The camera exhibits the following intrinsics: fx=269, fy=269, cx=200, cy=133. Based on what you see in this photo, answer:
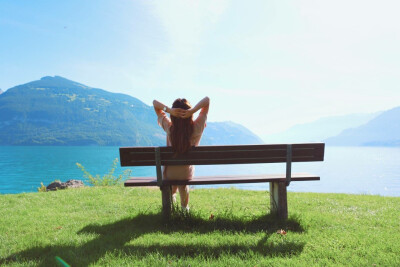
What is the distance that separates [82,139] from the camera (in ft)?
648

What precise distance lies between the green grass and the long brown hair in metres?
1.06

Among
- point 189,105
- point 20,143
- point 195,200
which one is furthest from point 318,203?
point 20,143

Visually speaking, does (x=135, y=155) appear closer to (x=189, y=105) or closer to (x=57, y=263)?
(x=189, y=105)

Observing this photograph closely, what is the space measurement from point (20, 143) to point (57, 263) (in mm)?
232862

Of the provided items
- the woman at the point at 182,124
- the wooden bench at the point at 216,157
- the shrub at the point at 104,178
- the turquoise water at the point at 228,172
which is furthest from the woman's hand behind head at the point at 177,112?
the shrub at the point at 104,178

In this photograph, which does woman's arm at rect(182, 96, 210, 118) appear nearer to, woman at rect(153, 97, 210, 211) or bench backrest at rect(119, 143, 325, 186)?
woman at rect(153, 97, 210, 211)

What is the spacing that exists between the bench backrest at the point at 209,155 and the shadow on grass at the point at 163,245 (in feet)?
2.31

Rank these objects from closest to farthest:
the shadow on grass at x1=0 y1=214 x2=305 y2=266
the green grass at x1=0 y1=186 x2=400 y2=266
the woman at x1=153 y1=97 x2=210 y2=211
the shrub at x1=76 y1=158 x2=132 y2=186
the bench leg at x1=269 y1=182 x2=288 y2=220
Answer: the green grass at x1=0 y1=186 x2=400 y2=266 → the shadow on grass at x1=0 y1=214 x2=305 y2=266 → the woman at x1=153 y1=97 x2=210 y2=211 → the bench leg at x1=269 y1=182 x2=288 y2=220 → the shrub at x1=76 y1=158 x2=132 y2=186

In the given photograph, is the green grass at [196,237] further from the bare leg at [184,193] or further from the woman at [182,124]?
the woman at [182,124]

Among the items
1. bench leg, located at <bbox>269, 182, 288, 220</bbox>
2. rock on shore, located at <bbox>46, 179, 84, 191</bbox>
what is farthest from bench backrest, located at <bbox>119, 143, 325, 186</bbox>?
rock on shore, located at <bbox>46, 179, 84, 191</bbox>

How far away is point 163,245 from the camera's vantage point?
319 cm

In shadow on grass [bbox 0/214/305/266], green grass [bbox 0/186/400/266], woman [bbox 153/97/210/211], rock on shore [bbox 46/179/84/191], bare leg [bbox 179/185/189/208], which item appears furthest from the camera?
rock on shore [bbox 46/179/84/191]

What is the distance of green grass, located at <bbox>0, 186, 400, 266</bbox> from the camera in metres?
2.80

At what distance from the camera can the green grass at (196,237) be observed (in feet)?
9.20
